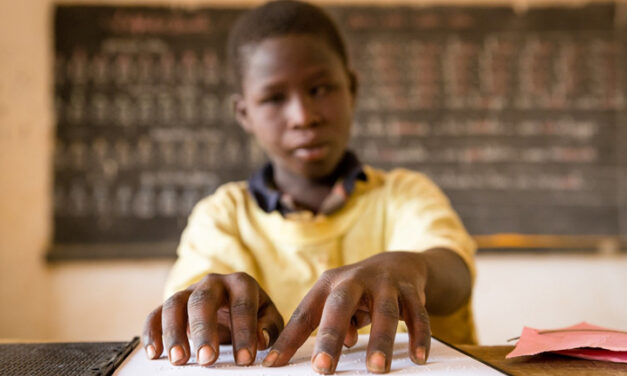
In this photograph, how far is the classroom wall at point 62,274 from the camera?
1.72 metres

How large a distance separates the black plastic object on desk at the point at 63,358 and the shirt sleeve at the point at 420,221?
0.40 meters

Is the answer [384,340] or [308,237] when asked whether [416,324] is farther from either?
[308,237]

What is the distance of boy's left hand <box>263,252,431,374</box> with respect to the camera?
1.13 ft

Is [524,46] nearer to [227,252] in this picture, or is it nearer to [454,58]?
[454,58]

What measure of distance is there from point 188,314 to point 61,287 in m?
1.55

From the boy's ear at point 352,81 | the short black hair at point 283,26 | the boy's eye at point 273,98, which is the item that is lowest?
the boy's eye at point 273,98

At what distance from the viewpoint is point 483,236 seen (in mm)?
1798

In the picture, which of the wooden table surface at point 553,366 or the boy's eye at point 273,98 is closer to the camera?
the wooden table surface at point 553,366

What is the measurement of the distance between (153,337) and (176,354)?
0.05 meters

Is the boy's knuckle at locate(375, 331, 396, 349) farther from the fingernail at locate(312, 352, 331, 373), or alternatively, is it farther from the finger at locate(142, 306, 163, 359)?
the finger at locate(142, 306, 163, 359)

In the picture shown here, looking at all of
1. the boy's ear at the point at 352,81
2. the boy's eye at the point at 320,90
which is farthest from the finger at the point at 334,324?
the boy's ear at the point at 352,81

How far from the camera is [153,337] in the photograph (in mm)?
409

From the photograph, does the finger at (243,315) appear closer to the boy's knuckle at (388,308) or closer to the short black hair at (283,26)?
the boy's knuckle at (388,308)

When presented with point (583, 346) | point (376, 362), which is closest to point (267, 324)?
point (376, 362)
